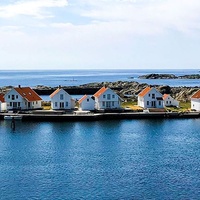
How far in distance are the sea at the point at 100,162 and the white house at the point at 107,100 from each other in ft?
42.2

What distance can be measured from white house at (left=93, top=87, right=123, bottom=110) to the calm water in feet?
43.7

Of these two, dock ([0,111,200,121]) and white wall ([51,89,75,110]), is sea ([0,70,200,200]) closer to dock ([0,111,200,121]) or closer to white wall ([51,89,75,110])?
dock ([0,111,200,121])

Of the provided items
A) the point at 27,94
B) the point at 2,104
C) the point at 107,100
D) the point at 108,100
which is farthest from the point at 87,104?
the point at 2,104

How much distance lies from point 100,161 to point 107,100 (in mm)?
39754

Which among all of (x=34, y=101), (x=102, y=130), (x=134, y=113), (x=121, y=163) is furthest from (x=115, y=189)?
(x=34, y=101)

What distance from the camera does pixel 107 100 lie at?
289 feet

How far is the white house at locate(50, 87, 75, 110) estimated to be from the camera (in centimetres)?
8719

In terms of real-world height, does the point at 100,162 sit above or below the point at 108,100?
below

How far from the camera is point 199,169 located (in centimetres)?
4459

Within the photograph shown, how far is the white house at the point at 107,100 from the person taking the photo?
287 ft

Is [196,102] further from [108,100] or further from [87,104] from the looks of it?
[87,104]

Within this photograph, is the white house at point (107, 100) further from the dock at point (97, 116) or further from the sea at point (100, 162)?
the sea at point (100, 162)

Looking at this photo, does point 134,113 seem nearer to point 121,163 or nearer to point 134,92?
point 121,163

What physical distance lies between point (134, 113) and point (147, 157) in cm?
3351
